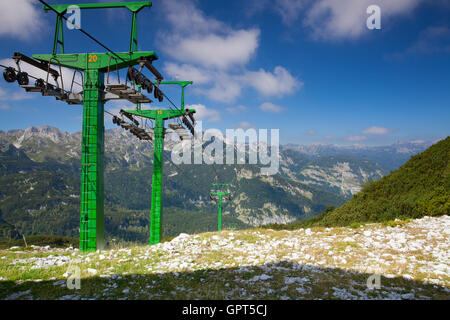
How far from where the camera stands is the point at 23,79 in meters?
11.1

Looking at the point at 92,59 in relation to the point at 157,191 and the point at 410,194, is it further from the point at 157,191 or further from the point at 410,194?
the point at 410,194

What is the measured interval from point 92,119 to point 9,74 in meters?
3.57

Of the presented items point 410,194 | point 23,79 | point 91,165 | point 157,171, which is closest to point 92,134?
point 91,165

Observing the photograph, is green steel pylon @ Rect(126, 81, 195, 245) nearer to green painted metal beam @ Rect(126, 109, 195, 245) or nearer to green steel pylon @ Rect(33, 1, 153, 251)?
green painted metal beam @ Rect(126, 109, 195, 245)

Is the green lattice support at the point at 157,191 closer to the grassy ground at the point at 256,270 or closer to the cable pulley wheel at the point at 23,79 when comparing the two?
the grassy ground at the point at 256,270

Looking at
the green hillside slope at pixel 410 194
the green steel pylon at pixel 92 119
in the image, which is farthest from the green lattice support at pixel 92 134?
the green hillside slope at pixel 410 194

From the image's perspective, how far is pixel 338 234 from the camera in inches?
531

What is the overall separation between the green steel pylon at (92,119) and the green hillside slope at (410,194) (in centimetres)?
1868

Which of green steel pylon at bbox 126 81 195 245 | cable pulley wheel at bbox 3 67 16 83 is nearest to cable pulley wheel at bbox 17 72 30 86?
cable pulley wheel at bbox 3 67 16 83

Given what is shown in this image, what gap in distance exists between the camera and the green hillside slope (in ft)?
53.8

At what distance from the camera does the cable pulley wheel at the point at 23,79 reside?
1098 centimetres

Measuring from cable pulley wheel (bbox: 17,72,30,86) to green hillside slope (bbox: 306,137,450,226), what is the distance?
22663 mm
